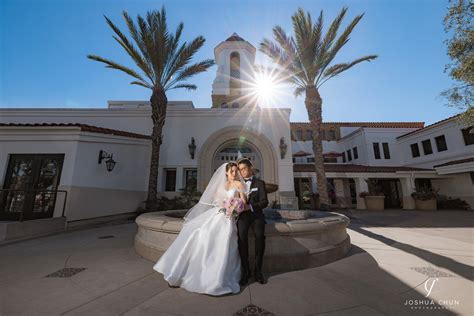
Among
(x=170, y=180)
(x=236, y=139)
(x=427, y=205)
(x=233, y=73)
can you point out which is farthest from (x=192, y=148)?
(x=427, y=205)

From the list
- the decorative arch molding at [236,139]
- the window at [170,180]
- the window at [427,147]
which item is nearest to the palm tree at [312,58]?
the decorative arch molding at [236,139]

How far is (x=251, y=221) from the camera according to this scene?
3.21 meters

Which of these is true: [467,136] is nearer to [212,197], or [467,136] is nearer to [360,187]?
[360,187]

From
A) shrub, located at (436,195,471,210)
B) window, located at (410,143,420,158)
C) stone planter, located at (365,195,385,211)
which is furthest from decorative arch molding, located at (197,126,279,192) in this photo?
window, located at (410,143,420,158)

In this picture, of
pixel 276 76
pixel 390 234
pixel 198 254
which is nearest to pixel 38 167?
pixel 198 254

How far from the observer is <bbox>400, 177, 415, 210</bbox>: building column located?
14.4m

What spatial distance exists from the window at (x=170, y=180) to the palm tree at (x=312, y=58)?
8.39 meters

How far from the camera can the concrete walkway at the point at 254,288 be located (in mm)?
2189

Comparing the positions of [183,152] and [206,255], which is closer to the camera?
[206,255]

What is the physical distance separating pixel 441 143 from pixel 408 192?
6.08 meters

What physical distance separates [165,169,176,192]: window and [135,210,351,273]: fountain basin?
7718 mm

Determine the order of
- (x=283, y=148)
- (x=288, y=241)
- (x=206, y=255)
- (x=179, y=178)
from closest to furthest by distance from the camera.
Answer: (x=206, y=255) → (x=288, y=241) → (x=179, y=178) → (x=283, y=148)

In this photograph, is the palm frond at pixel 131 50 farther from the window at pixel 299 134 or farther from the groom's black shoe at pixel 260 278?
the window at pixel 299 134

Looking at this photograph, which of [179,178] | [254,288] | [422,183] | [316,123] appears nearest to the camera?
[254,288]
